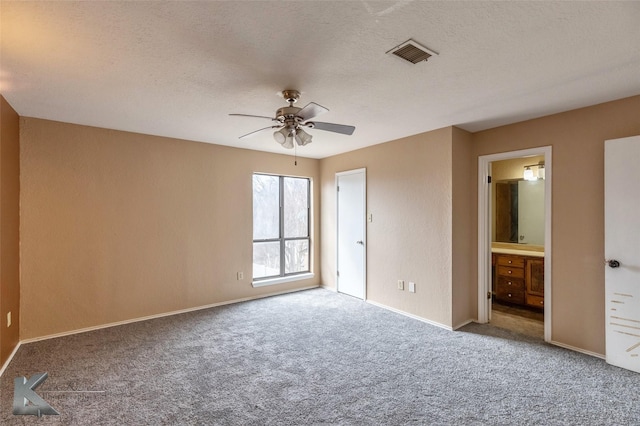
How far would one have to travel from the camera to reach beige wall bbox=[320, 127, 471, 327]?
368 cm

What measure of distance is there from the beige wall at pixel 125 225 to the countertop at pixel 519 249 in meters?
3.85

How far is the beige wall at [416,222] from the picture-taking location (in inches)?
145

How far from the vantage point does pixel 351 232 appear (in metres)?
5.03

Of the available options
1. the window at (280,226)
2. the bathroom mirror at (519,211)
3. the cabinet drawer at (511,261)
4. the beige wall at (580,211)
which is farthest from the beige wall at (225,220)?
the bathroom mirror at (519,211)

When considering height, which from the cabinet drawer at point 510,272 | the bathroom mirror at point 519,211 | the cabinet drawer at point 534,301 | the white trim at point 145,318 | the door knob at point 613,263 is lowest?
the white trim at point 145,318

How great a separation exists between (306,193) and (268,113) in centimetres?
267

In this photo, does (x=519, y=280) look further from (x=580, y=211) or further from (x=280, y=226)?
(x=280, y=226)

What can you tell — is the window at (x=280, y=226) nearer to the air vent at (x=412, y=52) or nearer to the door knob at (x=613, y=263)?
the air vent at (x=412, y=52)

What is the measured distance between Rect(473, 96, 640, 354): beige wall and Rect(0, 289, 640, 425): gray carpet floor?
0.35m

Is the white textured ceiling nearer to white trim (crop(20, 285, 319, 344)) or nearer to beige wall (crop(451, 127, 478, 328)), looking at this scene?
beige wall (crop(451, 127, 478, 328))

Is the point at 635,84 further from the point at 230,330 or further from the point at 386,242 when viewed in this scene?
the point at 230,330

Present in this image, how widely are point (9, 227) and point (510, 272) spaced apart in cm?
605

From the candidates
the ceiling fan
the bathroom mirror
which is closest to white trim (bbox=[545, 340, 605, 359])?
the bathroom mirror

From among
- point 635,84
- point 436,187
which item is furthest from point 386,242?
point 635,84
